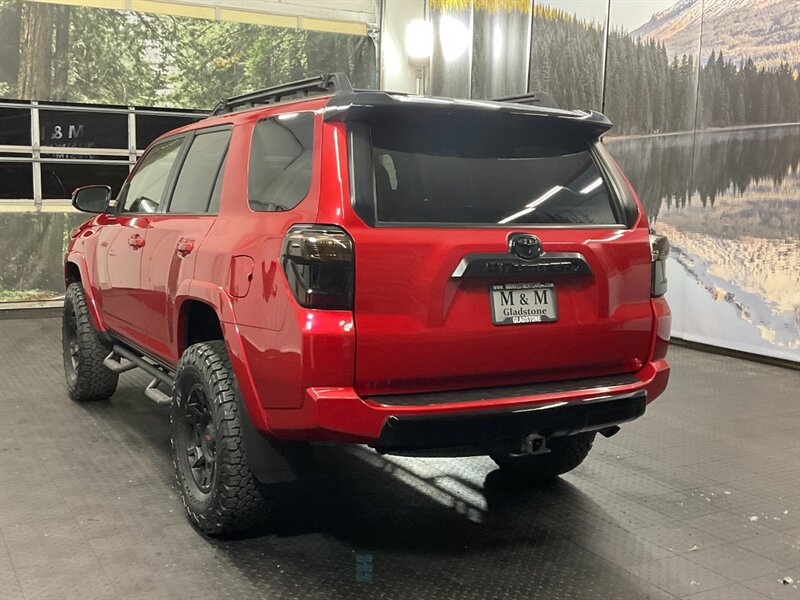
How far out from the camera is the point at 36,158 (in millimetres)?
8945

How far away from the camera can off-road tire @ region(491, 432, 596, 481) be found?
3.45 m

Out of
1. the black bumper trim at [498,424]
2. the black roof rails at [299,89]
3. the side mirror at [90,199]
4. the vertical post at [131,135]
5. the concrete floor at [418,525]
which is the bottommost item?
the concrete floor at [418,525]

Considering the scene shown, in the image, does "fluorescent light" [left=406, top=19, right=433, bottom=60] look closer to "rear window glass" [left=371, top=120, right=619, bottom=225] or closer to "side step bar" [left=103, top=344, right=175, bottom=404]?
"side step bar" [left=103, top=344, right=175, bottom=404]

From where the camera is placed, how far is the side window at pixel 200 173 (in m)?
3.17

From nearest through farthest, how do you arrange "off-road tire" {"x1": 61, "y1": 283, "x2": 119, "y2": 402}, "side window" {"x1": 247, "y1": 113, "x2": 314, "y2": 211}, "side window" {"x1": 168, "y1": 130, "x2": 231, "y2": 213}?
"side window" {"x1": 247, "y1": 113, "x2": 314, "y2": 211}
"side window" {"x1": 168, "y1": 130, "x2": 231, "y2": 213}
"off-road tire" {"x1": 61, "y1": 283, "x2": 119, "y2": 402}

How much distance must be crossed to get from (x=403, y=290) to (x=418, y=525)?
115 cm

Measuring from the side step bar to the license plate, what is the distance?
148 centimetres

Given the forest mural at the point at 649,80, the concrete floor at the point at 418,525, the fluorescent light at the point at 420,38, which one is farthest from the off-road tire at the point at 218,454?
the fluorescent light at the point at 420,38

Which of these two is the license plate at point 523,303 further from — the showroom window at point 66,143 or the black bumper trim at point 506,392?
the showroom window at point 66,143

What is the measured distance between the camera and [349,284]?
2.32 meters

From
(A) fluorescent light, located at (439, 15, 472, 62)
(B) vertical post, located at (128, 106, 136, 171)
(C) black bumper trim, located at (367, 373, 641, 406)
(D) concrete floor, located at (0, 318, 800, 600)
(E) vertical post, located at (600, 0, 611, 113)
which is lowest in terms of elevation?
(D) concrete floor, located at (0, 318, 800, 600)

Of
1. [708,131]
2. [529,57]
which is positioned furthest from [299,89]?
[529,57]

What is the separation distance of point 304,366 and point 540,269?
0.82 m

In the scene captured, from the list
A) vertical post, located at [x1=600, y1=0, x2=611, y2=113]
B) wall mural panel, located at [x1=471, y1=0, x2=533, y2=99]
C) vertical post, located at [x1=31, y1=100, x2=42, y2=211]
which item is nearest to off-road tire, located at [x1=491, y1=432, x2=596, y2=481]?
vertical post, located at [x1=600, y1=0, x2=611, y2=113]
